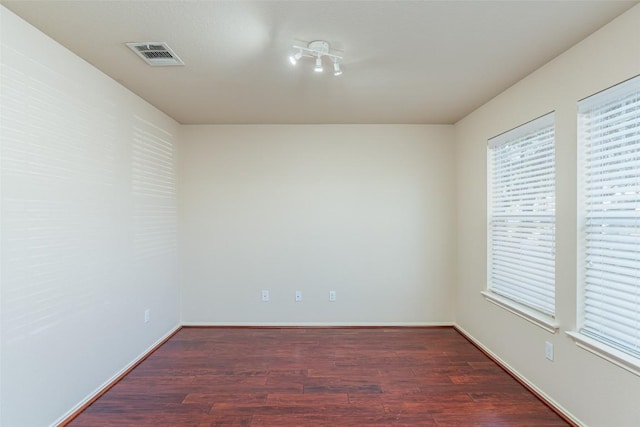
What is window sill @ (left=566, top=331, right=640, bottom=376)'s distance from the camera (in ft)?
5.54

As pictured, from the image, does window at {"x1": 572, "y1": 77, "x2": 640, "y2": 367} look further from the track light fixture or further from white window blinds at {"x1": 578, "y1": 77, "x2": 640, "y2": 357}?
the track light fixture

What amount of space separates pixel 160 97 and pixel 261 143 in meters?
1.21

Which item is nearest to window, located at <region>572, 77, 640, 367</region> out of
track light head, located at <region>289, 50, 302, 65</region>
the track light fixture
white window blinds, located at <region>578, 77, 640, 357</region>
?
white window blinds, located at <region>578, 77, 640, 357</region>

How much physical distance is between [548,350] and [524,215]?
3.39 feet

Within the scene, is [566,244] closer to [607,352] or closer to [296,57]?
[607,352]

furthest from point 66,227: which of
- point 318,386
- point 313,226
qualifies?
point 313,226

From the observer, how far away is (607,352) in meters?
1.82

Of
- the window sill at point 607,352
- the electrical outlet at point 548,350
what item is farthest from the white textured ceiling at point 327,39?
the electrical outlet at point 548,350

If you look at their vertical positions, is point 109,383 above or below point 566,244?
below

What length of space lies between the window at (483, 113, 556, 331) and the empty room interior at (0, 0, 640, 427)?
0.07ft

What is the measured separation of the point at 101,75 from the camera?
249 centimetres

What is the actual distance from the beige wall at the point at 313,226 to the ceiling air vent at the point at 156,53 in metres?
1.60

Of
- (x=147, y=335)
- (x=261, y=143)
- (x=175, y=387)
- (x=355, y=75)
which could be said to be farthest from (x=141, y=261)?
(x=355, y=75)

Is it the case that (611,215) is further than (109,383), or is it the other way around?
(109,383)
